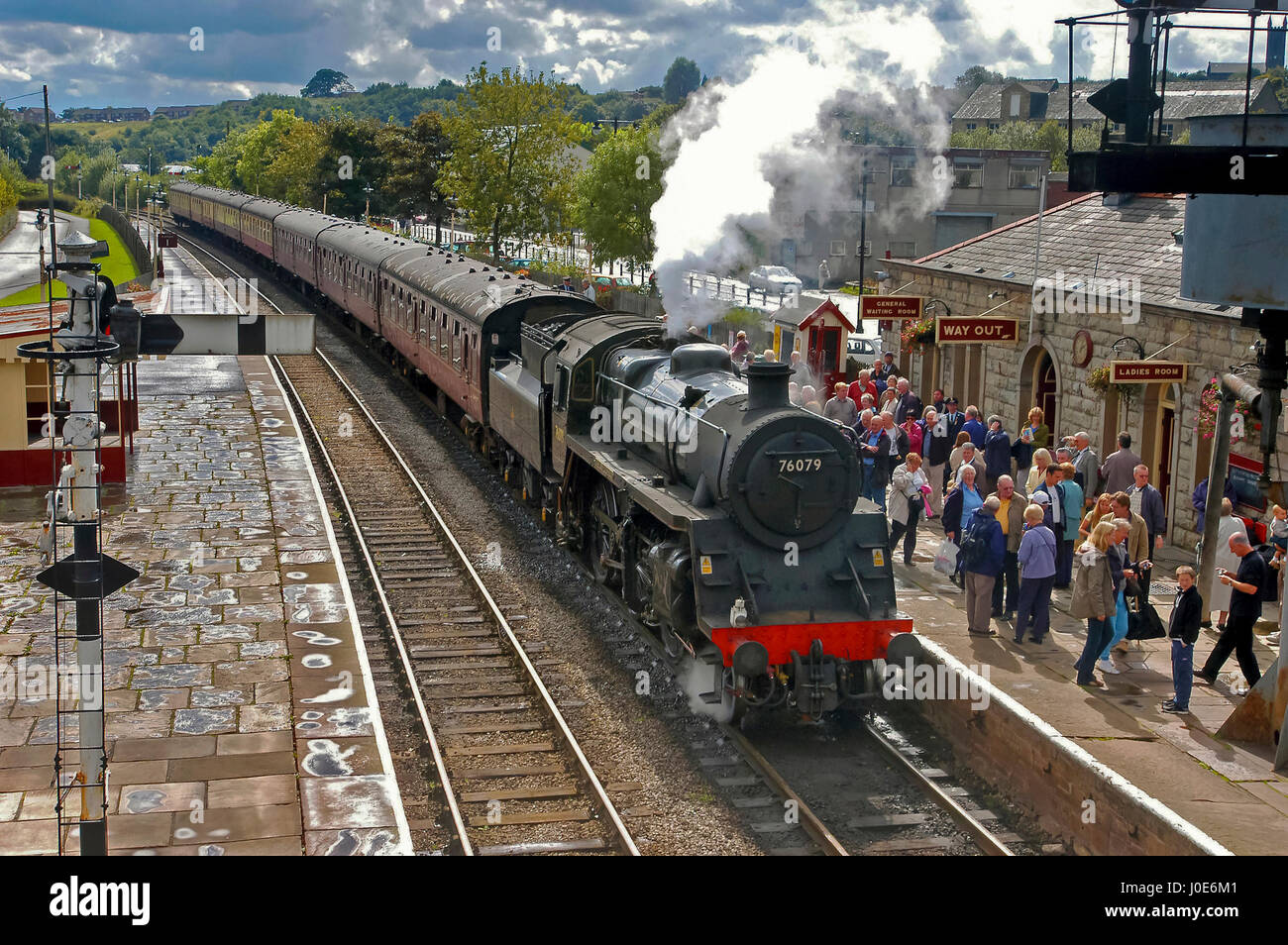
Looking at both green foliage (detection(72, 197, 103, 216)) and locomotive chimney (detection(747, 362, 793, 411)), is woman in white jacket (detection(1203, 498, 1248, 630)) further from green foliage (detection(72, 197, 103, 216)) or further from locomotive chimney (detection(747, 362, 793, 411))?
green foliage (detection(72, 197, 103, 216))

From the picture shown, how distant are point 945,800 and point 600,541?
5925 mm

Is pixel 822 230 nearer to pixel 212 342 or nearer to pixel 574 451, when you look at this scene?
pixel 574 451

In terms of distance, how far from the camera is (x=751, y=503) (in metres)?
10.7

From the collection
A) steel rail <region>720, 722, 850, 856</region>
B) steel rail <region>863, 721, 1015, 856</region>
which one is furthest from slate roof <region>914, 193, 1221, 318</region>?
steel rail <region>720, 722, 850, 856</region>

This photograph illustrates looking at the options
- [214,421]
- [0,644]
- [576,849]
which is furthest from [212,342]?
[214,421]

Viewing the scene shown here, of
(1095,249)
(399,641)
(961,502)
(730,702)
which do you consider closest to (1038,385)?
(1095,249)

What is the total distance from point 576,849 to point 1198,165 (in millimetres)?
6562

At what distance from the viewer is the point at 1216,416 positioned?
1354 centimetres

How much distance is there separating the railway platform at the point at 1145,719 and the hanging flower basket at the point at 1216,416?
6.78ft

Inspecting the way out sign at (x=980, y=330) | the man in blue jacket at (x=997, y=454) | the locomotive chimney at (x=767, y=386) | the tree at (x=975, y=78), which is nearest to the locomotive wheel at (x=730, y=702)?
the locomotive chimney at (x=767, y=386)

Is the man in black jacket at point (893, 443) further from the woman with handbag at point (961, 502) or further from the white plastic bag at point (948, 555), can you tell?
the woman with handbag at point (961, 502)

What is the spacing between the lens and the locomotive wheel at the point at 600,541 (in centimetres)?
1373

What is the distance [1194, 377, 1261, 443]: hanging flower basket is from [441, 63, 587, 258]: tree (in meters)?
29.7

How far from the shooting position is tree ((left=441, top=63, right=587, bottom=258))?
40.8m
